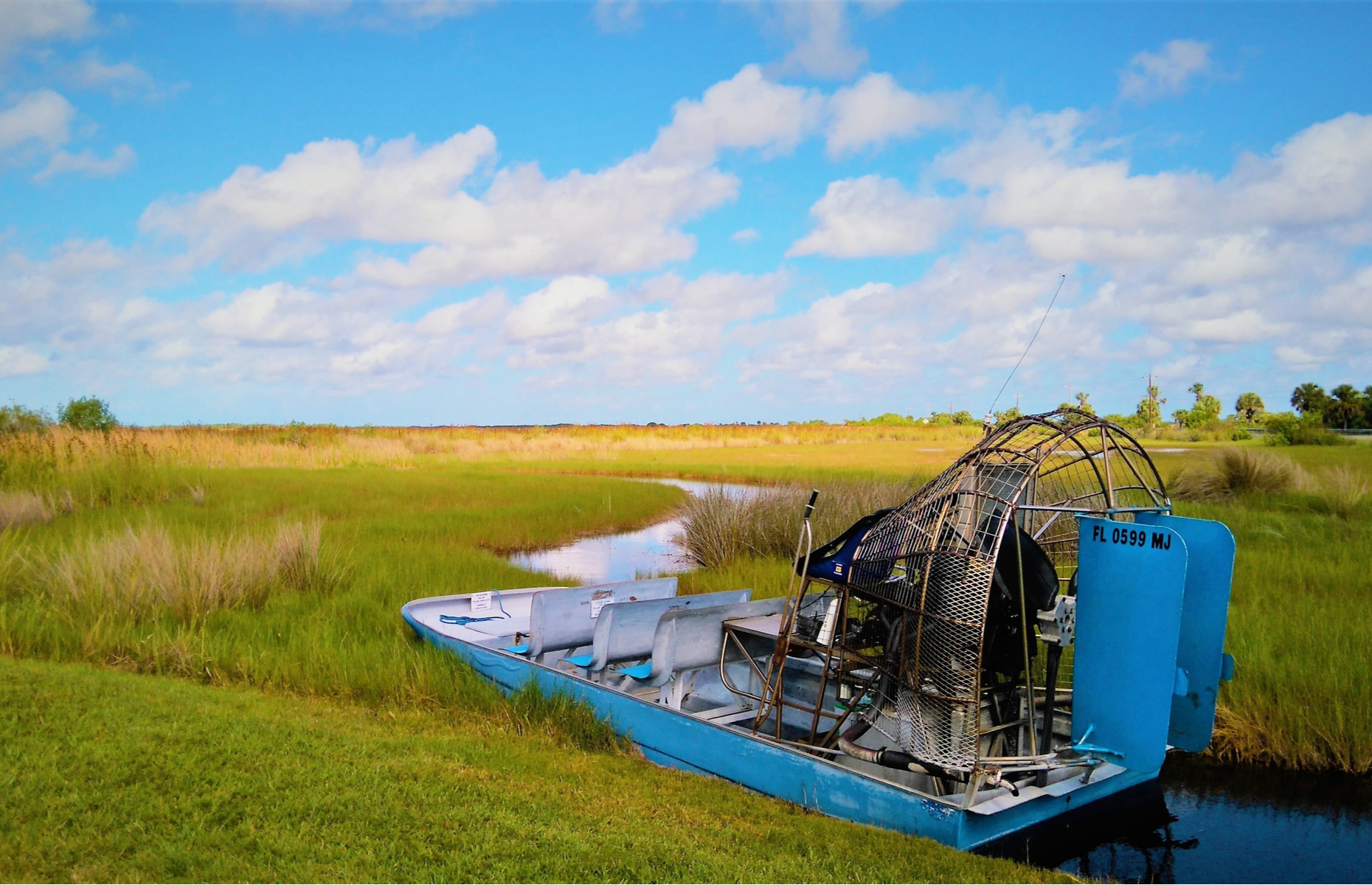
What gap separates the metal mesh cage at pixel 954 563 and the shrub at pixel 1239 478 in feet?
52.0

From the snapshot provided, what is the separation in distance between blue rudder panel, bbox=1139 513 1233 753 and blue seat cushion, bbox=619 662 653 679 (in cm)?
387

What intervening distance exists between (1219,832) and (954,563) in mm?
3157

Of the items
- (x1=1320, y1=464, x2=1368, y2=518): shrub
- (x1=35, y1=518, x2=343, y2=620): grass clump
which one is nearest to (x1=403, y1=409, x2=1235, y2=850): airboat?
(x1=35, y1=518, x2=343, y2=620): grass clump

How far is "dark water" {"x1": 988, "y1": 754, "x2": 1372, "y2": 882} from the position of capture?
5695mm

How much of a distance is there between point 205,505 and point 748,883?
17.2m

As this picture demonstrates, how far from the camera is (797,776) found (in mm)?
5676

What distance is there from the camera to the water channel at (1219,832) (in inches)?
225

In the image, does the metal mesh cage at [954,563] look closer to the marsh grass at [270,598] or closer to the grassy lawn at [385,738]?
the grassy lawn at [385,738]

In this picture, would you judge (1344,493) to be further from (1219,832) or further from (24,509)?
(24,509)

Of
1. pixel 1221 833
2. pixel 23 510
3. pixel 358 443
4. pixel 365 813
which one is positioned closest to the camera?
pixel 365 813

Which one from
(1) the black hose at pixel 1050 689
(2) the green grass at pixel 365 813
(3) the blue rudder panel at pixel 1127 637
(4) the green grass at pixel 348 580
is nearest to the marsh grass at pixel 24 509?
(4) the green grass at pixel 348 580

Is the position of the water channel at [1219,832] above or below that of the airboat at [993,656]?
below

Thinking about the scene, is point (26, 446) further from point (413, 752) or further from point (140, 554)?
point (413, 752)

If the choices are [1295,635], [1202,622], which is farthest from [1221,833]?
[1295,635]
